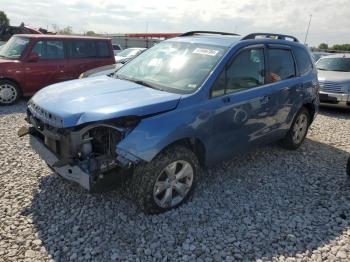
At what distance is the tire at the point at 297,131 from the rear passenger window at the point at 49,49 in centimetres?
649

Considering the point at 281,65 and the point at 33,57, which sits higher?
the point at 281,65

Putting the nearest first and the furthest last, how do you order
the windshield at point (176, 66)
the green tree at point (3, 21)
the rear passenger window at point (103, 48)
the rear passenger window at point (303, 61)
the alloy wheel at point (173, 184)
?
1. the alloy wheel at point (173, 184)
2. the windshield at point (176, 66)
3. the rear passenger window at point (303, 61)
4. the rear passenger window at point (103, 48)
5. the green tree at point (3, 21)

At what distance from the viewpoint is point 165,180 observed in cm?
363

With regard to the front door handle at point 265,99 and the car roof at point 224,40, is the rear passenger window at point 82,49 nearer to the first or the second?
the car roof at point 224,40


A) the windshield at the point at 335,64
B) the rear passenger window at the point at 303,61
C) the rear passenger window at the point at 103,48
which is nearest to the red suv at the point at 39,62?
the rear passenger window at the point at 103,48

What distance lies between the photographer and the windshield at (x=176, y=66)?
12.7 feet

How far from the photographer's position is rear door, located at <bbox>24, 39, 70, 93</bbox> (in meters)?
8.83

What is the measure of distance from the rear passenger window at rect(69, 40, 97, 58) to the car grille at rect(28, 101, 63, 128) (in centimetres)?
621

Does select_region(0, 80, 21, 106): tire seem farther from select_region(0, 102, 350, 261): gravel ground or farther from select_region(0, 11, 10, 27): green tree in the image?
select_region(0, 11, 10, 27): green tree

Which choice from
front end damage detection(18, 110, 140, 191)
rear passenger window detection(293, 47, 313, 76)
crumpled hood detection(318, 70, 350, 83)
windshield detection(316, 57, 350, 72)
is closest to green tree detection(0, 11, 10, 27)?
windshield detection(316, 57, 350, 72)

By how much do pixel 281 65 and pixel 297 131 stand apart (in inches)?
52.5

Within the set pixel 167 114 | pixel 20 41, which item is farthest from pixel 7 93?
pixel 167 114

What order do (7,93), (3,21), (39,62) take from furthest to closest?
(3,21)
(39,62)
(7,93)

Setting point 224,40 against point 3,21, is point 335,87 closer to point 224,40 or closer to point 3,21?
point 224,40
